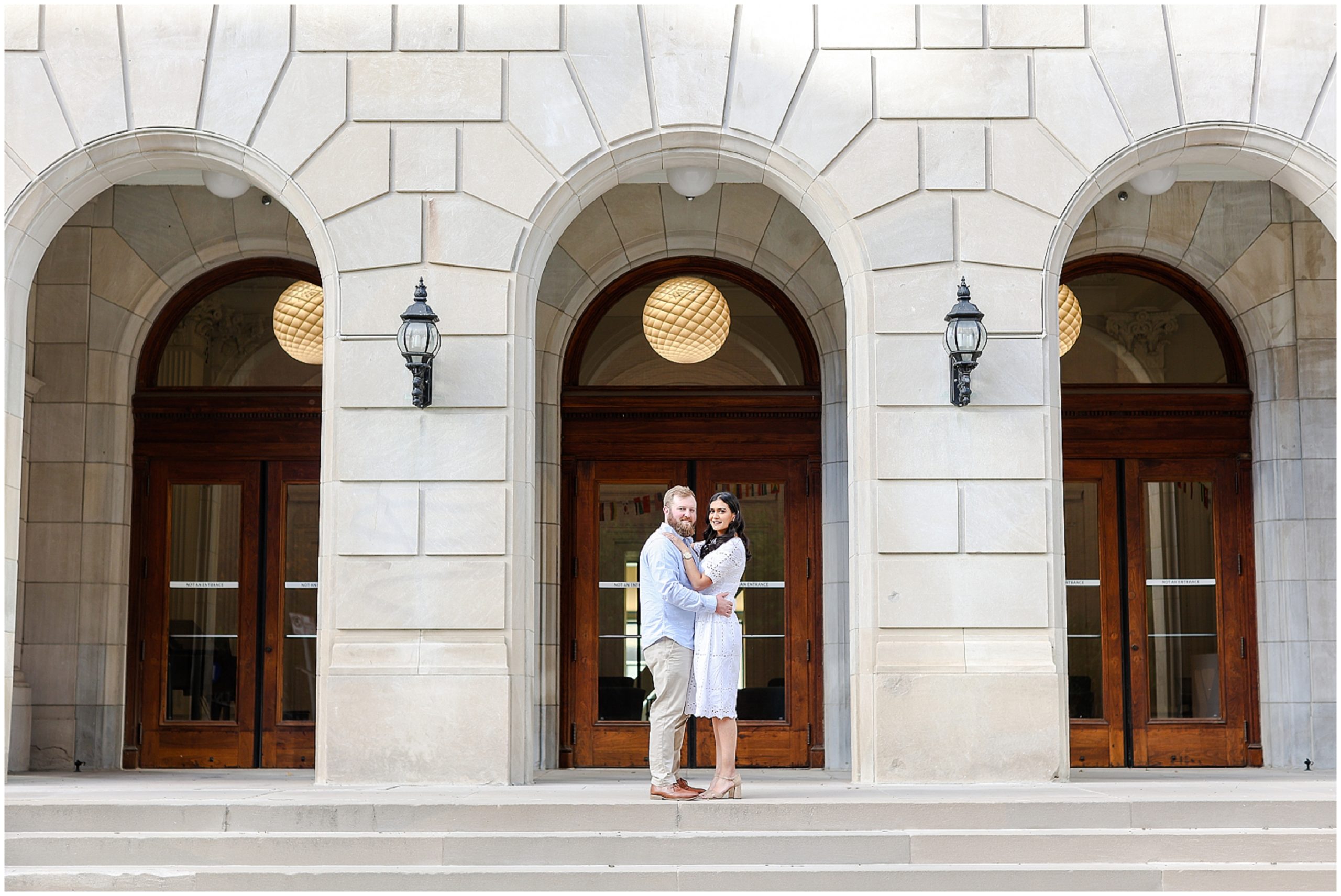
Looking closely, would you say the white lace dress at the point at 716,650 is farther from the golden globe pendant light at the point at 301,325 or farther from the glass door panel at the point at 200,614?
the golden globe pendant light at the point at 301,325

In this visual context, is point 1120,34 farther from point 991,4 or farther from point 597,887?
point 597,887

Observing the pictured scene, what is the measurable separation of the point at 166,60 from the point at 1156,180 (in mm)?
7786

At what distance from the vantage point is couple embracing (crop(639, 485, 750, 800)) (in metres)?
8.49

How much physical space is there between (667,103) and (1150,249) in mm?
5152

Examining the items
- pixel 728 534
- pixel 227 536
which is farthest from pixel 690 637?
pixel 227 536

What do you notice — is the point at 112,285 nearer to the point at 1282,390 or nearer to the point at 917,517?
the point at 917,517

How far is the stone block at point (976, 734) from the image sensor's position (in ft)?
33.3

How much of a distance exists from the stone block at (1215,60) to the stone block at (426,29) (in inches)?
213

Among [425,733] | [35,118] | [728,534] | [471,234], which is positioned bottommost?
[425,733]

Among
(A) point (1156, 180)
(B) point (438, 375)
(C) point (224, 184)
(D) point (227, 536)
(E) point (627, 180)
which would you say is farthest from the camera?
(D) point (227, 536)

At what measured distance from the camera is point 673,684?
8.55 meters

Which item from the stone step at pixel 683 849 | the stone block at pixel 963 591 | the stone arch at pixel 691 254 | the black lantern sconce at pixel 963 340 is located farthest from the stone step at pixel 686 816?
the stone arch at pixel 691 254

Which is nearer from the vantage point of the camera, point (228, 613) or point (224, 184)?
point (224, 184)

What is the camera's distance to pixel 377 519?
413 inches
